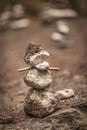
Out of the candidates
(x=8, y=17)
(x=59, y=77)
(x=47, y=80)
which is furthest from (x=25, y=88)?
(x=8, y=17)

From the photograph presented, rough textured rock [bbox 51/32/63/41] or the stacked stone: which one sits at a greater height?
the stacked stone

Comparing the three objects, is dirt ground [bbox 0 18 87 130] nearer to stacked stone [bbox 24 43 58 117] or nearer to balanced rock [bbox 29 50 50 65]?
stacked stone [bbox 24 43 58 117]

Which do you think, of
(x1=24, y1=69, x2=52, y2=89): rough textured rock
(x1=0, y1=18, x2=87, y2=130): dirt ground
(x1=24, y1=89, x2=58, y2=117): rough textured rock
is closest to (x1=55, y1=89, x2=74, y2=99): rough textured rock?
(x1=0, y1=18, x2=87, y2=130): dirt ground

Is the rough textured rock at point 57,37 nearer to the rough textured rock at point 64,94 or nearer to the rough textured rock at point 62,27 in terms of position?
the rough textured rock at point 62,27

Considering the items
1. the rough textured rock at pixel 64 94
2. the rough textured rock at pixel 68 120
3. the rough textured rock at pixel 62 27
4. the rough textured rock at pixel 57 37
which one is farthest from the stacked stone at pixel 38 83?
the rough textured rock at pixel 62 27

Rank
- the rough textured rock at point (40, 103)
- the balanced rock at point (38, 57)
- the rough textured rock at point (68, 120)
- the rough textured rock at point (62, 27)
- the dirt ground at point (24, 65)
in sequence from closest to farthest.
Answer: the rough textured rock at point (68, 120) < the rough textured rock at point (40, 103) < the balanced rock at point (38, 57) < the dirt ground at point (24, 65) < the rough textured rock at point (62, 27)

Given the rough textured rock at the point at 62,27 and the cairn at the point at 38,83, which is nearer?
the cairn at the point at 38,83

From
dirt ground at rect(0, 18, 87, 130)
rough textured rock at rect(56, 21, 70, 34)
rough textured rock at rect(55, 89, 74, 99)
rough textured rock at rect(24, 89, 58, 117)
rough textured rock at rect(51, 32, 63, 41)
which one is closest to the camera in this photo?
rough textured rock at rect(24, 89, 58, 117)

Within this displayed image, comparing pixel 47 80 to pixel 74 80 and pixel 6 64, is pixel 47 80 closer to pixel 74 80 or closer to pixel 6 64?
pixel 74 80
